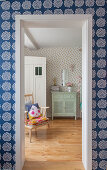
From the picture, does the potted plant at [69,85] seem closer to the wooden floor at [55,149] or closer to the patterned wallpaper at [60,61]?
the patterned wallpaper at [60,61]

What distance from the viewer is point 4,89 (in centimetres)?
207

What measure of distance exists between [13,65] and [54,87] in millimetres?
3362

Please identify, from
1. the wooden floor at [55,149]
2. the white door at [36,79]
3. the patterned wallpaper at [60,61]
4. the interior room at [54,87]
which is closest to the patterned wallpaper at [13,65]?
the wooden floor at [55,149]

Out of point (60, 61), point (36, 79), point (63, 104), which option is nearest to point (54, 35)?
point (60, 61)

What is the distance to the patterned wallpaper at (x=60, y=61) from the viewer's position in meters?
5.43

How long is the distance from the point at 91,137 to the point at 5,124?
1.22m

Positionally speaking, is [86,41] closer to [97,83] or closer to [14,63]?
[97,83]

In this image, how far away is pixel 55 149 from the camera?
2893 mm

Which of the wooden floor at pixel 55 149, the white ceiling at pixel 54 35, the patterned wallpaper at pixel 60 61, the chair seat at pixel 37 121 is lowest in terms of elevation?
the wooden floor at pixel 55 149

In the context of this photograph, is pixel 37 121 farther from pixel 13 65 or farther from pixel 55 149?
pixel 13 65

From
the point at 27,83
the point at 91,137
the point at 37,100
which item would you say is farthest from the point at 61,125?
the point at 91,137

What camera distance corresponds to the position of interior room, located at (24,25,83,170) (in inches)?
139

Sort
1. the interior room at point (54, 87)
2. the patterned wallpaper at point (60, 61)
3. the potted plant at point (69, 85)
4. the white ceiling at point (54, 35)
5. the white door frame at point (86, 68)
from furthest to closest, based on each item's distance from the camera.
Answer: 1. the patterned wallpaper at point (60, 61)
2. the potted plant at point (69, 85)
3. the white ceiling at point (54, 35)
4. the interior room at point (54, 87)
5. the white door frame at point (86, 68)

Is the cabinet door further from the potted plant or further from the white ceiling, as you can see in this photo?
the potted plant
